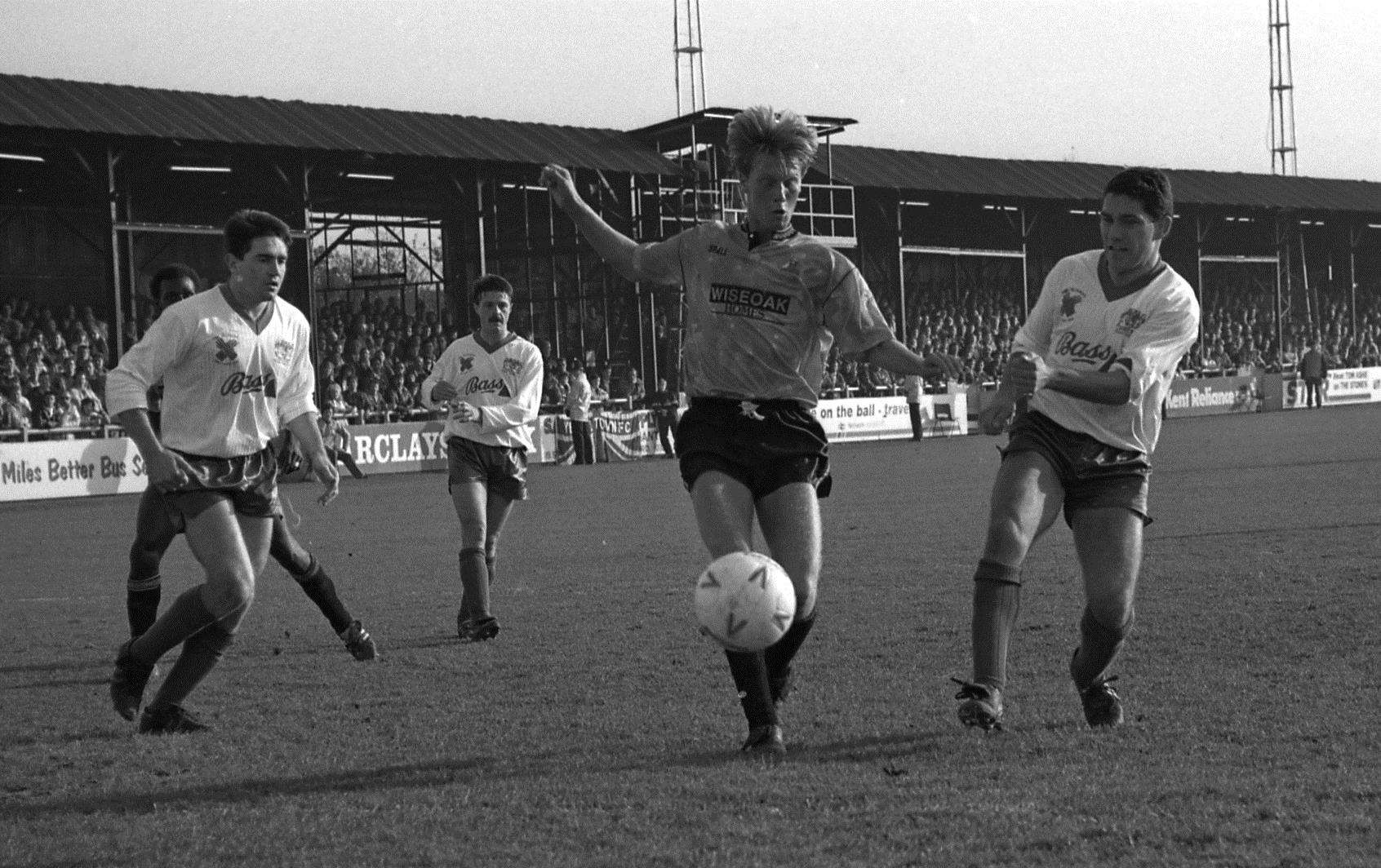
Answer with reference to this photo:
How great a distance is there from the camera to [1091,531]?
618 cm

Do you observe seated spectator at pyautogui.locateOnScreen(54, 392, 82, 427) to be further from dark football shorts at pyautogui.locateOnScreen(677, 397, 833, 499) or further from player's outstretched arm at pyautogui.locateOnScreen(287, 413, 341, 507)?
dark football shorts at pyautogui.locateOnScreen(677, 397, 833, 499)

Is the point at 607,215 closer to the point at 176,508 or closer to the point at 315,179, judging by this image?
the point at 315,179

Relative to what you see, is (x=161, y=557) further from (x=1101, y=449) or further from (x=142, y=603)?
(x=1101, y=449)

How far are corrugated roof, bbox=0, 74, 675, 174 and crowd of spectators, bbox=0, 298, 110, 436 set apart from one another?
417cm

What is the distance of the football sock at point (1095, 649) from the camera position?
20.1 ft

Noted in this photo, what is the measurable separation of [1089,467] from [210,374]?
3.43m

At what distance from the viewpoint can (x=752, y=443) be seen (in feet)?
19.9

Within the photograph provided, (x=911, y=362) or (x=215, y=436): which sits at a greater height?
(x=911, y=362)

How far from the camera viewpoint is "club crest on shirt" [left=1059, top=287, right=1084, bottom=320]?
6.29 meters

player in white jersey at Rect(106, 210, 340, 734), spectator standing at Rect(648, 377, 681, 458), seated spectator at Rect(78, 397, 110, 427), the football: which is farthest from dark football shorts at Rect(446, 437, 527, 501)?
spectator standing at Rect(648, 377, 681, 458)

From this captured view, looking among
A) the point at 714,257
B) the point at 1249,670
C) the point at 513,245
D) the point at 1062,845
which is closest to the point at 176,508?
the point at 714,257

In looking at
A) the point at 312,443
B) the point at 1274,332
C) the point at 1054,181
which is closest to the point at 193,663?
the point at 312,443

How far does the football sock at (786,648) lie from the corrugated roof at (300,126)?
2691 cm

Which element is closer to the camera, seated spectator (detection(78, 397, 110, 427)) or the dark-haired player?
the dark-haired player
